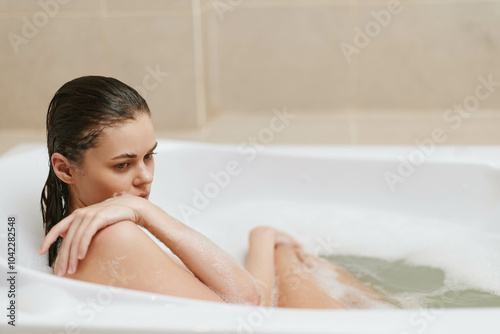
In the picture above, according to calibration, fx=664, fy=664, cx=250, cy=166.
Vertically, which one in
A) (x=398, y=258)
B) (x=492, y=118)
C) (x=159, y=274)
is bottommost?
(x=398, y=258)

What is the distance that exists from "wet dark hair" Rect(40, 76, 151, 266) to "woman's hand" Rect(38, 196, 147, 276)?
13 centimetres

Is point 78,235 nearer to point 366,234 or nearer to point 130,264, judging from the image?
point 130,264

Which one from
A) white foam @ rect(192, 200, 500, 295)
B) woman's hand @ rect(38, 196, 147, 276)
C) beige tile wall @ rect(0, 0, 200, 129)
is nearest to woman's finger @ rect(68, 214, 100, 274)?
woman's hand @ rect(38, 196, 147, 276)

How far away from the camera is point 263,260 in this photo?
137cm

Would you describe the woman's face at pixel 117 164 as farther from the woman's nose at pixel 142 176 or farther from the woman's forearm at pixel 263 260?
the woman's forearm at pixel 263 260

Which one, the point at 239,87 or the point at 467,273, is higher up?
the point at 239,87

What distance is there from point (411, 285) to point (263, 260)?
31 centimetres

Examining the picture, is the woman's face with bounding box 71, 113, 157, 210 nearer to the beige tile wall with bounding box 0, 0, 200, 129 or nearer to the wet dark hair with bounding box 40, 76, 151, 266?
the wet dark hair with bounding box 40, 76, 151, 266

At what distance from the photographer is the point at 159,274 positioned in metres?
0.95

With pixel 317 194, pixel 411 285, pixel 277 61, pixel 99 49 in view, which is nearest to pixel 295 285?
pixel 411 285

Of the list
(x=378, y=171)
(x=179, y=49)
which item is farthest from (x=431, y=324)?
(x=179, y=49)

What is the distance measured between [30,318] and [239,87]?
186 cm

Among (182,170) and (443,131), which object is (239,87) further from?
(182,170)

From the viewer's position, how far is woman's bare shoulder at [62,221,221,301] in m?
0.93
